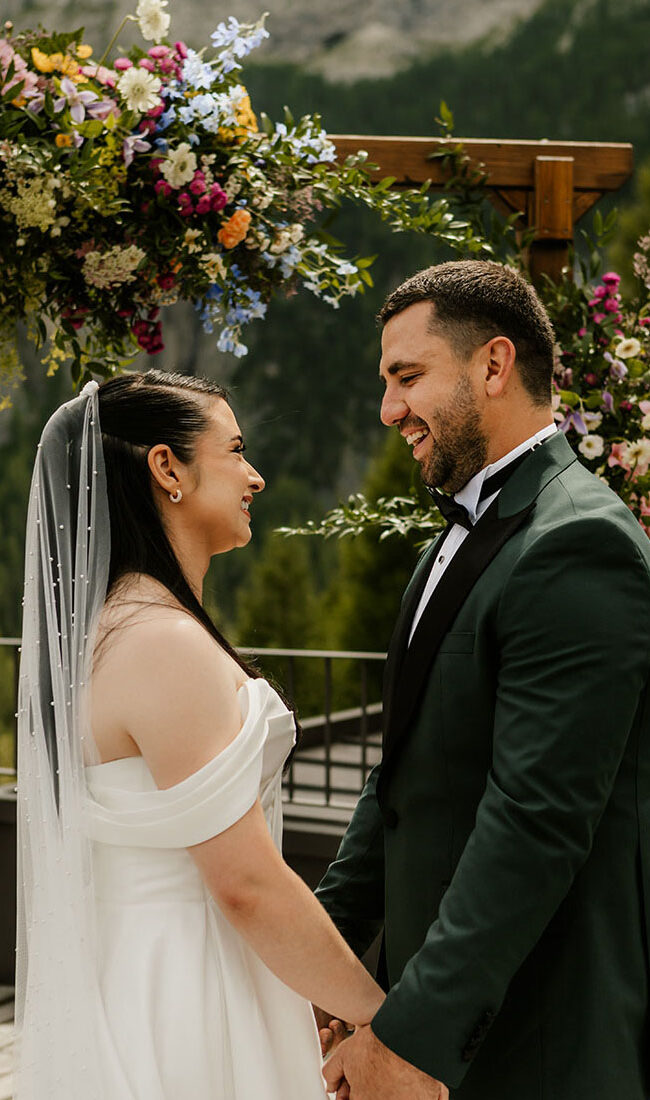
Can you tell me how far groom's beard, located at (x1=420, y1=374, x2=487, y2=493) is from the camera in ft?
5.84

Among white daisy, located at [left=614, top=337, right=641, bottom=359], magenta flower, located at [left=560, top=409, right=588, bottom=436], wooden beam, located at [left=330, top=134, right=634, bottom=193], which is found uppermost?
wooden beam, located at [left=330, top=134, right=634, bottom=193]

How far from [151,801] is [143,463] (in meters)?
0.54

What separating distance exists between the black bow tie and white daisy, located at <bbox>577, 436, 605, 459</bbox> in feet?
4.97

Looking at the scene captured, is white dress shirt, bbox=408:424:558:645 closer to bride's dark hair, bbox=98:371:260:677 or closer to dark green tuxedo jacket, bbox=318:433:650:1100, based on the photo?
dark green tuxedo jacket, bbox=318:433:650:1100

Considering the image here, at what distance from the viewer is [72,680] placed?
1719mm

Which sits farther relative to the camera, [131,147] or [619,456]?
[619,456]

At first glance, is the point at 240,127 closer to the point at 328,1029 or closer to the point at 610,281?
the point at 610,281

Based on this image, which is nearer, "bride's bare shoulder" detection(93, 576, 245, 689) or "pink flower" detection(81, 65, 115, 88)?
"bride's bare shoulder" detection(93, 576, 245, 689)

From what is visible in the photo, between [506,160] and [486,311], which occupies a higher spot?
[506,160]

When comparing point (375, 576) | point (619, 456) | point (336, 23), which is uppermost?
point (336, 23)

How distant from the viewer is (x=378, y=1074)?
5.24 ft

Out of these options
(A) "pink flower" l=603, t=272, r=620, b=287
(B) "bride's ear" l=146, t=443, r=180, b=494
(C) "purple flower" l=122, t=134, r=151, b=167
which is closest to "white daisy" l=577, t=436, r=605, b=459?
(A) "pink flower" l=603, t=272, r=620, b=287

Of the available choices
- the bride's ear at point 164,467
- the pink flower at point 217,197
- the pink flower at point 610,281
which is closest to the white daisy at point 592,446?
the pink flower at point 610,281

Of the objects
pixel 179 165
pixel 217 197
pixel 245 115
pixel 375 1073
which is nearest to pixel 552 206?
pixel 245 115
